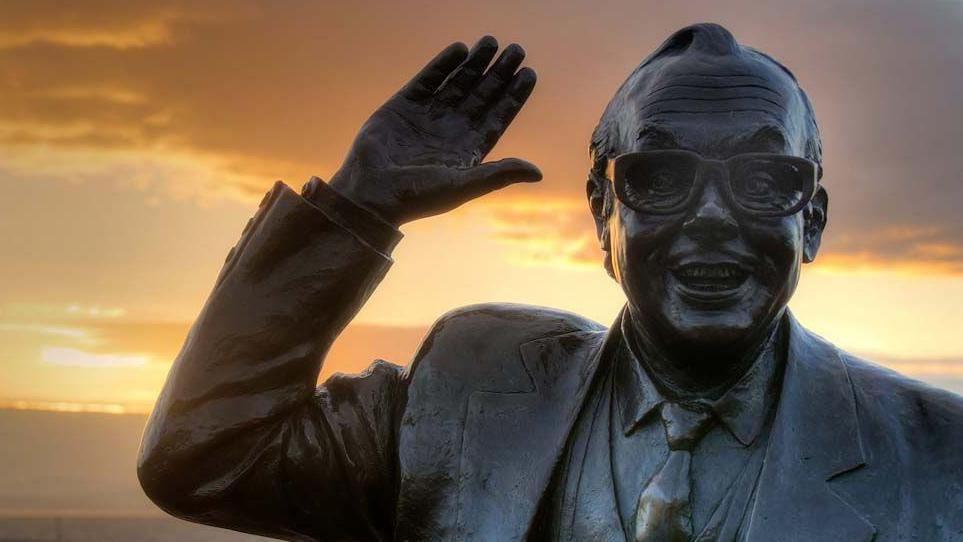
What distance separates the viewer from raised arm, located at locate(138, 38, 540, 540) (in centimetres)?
493

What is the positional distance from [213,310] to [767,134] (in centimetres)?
201

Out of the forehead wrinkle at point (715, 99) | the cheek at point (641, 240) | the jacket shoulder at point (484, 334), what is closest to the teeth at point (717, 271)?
the cheek at point (641, 240)

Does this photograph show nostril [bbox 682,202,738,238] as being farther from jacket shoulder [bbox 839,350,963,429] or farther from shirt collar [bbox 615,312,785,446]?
jacket shoulder [bbox 839,350,963,429]

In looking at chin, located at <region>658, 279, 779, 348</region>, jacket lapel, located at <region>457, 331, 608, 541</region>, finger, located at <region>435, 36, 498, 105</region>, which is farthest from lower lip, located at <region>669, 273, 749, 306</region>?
finger, located at <region>435, 36, 498, 105</region>

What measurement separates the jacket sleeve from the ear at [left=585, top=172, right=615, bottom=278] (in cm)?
75

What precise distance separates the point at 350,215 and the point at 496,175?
531 millimetres

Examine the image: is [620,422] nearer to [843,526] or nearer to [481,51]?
[843,526]

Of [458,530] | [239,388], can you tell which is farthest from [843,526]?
[239,388]

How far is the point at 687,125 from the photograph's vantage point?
4312 millimetres

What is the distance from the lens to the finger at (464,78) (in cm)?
512

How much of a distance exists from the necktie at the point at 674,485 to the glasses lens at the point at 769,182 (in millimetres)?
663

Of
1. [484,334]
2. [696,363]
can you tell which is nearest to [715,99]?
[696,363]

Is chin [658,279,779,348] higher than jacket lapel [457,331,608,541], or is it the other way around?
chin [658,279,779,348]

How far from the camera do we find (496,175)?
4.92 metres
